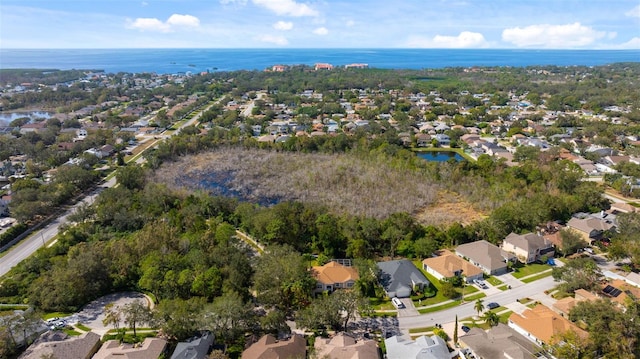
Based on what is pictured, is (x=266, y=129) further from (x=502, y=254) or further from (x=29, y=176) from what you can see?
(x=502, y=254)

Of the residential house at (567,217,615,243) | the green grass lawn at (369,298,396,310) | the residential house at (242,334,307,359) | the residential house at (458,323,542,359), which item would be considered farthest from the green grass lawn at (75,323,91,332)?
the residential house at (567,217,615,243)

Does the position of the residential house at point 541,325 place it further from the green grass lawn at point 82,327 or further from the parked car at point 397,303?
the green grass lawn at point 82,327

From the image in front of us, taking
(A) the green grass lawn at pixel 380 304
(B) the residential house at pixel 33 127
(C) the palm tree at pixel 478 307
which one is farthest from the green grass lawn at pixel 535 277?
(B) the residential house at pixel 33 127

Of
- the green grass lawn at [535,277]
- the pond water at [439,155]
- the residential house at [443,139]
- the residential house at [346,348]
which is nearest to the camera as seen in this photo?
the residential house at [346,348]

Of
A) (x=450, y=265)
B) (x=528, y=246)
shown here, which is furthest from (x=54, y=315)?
(x=528, y=246)

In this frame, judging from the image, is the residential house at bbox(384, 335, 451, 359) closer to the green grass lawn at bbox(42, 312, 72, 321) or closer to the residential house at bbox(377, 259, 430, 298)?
the residential house at bbox(377, 259, 430, 298)

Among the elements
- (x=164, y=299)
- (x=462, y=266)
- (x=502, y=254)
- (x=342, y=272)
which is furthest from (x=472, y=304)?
(x=164, y=299)
